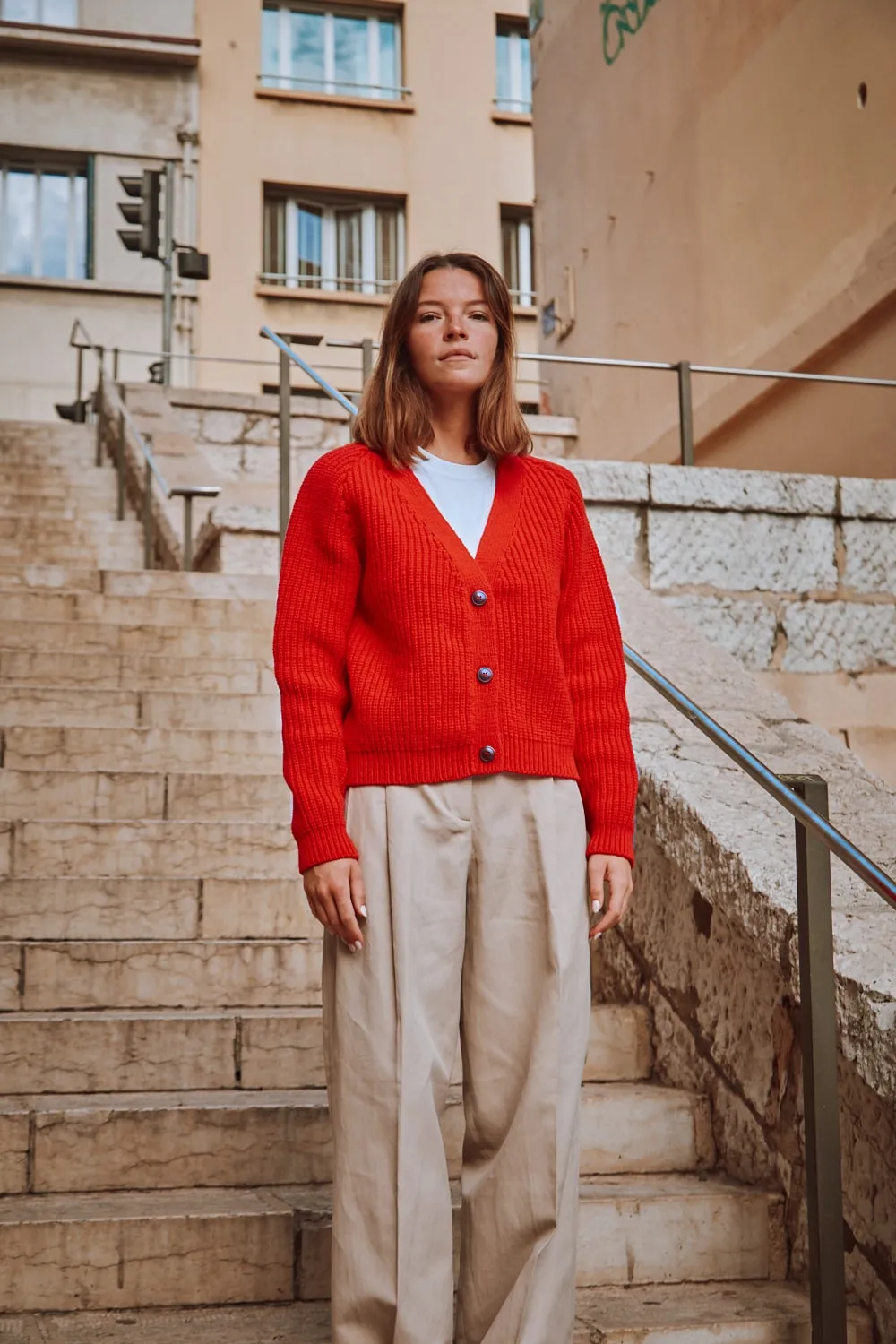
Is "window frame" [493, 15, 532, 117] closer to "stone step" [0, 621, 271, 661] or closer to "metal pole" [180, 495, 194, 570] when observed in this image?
"metal pole" [180, 495, 194, 570]

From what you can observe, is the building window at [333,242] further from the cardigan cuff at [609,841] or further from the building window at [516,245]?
the cardigan cuff at [609,841]

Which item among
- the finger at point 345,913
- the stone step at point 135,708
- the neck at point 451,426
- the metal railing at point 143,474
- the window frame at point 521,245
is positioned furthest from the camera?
the window frame at point 521,245

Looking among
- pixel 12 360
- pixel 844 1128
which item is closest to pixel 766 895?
pixel 844 1128

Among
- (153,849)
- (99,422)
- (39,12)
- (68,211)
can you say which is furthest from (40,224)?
(153,849)

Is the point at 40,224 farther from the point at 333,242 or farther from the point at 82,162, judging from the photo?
the point at 333,242

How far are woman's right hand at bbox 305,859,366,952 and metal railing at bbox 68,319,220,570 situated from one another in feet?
14.8

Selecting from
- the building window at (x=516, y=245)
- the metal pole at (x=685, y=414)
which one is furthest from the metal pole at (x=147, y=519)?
the building window at (x=516, y=245)

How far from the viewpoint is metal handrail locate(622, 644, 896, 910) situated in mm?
2000

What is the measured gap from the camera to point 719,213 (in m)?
7.62

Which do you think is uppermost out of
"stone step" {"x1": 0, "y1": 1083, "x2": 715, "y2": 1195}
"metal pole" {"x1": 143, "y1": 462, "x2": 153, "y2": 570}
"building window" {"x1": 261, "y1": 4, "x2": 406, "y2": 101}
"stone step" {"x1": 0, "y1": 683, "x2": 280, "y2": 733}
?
"building window" {"x1": 261, "y1": 4, "x2": 406, "y2": 101}

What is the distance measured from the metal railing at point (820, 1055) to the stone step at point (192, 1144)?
0.66 m

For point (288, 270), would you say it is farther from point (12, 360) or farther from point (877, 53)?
point (877, 53)

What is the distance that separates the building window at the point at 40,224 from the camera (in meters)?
16.3

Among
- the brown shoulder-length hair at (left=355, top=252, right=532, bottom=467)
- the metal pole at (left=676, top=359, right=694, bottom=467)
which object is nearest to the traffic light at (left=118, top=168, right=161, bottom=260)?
the metal pole at (left=676, top=359, right=694, bottom=467)
